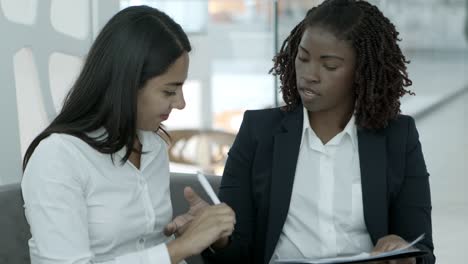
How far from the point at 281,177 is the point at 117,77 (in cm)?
56

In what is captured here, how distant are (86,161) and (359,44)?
0.71m

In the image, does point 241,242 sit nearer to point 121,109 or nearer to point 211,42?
point 121,109

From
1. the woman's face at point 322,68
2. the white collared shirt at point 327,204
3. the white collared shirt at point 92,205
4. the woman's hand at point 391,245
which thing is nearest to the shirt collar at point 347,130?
the white collared shirt at point 327,204

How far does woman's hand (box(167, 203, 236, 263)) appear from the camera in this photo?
5.32 ft

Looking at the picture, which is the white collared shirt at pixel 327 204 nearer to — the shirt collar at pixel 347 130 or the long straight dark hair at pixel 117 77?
the shirt collar at pixel 347 130

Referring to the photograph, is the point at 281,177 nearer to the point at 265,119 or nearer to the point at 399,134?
the point at 265,119

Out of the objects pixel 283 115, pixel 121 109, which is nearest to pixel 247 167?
pixel 283 115

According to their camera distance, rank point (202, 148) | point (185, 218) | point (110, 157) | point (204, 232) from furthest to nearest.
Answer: point (202, 148), point (185, 218), point (110, 157), point (204, 232)

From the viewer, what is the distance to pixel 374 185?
1979 mm

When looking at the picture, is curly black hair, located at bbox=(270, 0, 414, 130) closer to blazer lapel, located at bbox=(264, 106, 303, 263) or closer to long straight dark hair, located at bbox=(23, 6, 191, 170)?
blazer lapel, located at bbox=(264, 106, 303, 263)

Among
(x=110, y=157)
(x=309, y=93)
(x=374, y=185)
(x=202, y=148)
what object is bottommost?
(x=202, y=148)

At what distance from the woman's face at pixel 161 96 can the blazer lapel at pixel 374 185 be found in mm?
527

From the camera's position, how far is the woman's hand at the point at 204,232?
1.62m

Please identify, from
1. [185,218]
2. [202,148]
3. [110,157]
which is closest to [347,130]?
[185,218]
